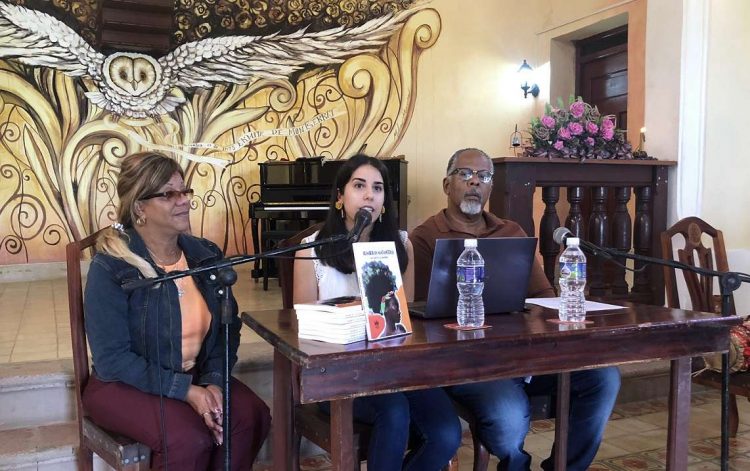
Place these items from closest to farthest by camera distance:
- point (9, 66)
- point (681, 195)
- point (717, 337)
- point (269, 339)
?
point (269, 339) → point (717, 337) → point (681, 195) → point (9, 66)

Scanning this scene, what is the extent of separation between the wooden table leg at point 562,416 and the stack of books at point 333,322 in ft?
2.36

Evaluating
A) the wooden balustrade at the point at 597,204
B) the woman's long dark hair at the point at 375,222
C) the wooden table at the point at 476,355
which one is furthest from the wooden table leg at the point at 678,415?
the wooden balustrade at the point at 597,204

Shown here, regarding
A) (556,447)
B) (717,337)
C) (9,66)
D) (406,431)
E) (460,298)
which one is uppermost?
(9,66)

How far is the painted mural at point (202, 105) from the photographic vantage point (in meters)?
5.42

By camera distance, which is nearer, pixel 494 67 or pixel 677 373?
pixel 677 373

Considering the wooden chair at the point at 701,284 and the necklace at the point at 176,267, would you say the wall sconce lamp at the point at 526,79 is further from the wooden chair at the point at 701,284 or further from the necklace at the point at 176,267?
the necklace at the point at 176,267

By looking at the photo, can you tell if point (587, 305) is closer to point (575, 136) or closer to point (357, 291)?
point (357, 291)

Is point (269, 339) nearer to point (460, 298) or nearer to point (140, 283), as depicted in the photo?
point (140, 283)

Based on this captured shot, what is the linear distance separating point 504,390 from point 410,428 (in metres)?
0.31

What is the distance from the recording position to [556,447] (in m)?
2.02

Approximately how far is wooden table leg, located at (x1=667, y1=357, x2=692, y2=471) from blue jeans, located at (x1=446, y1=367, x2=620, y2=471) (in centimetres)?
20

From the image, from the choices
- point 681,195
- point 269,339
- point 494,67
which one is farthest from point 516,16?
point 269,339

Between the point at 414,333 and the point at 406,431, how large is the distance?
33 centimetres

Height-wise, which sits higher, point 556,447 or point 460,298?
point 460,298
